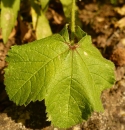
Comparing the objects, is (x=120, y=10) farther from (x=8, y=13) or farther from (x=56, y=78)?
(x=56, y=78)

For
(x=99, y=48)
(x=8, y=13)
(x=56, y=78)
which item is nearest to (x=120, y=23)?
(x=99, y=48)

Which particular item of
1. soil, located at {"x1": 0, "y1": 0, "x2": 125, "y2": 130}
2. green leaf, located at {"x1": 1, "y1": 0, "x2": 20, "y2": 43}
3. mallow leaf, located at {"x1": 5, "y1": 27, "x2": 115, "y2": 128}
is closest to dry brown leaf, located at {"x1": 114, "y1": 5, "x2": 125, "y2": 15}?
soil, located at {"x1": 0, "y1": 0, "x2": 125, "y2": 130}

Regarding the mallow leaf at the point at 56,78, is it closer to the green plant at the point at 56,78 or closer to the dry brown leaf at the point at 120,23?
the green plant at the point at 56,78

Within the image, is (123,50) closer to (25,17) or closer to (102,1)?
(102,1)

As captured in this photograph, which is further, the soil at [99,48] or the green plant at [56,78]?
the soil at [99,48]

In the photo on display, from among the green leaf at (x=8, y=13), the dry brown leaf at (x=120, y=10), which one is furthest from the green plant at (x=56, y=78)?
the dry brown leaf at (x=120, y=10)

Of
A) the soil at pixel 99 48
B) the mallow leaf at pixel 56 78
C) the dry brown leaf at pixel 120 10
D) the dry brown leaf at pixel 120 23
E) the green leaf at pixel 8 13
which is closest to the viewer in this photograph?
the mallow leaf at pixel 56 78
